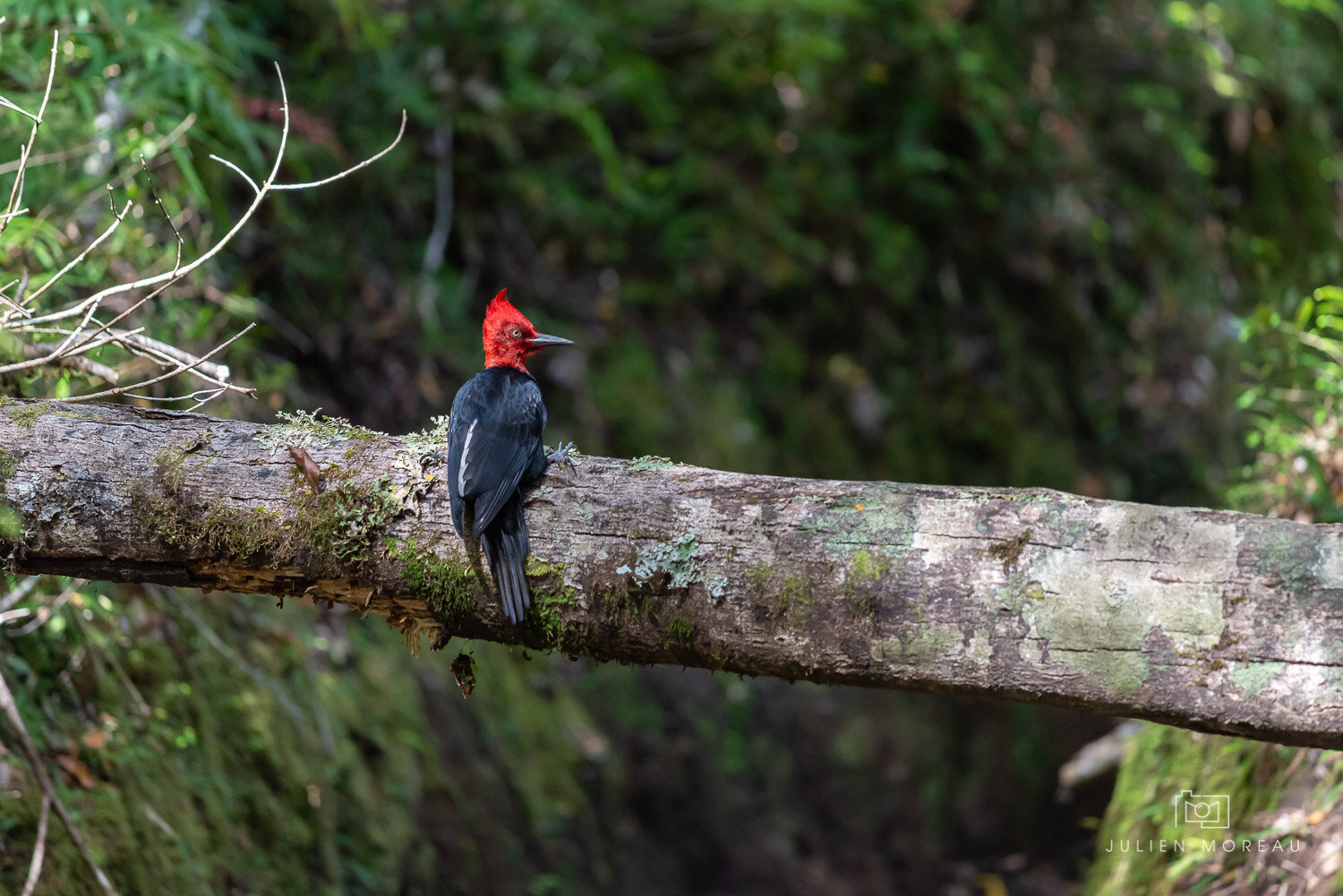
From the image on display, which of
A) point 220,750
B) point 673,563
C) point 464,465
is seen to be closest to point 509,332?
point 464,465

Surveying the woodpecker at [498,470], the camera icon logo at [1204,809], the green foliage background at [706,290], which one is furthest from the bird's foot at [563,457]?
the camera icon logo at [1204,809]

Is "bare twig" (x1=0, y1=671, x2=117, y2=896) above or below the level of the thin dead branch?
below

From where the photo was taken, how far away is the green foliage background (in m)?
3.49

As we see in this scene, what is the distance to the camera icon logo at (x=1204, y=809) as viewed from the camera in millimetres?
3039

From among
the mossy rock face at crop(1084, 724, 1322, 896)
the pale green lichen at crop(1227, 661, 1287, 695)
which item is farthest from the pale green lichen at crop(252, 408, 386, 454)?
the mossy rock face at crop(1084, 724, 1322, 896)

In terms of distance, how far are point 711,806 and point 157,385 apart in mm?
3388

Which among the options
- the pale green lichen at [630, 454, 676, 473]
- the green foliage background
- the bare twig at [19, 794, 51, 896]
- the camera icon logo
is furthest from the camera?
the green foliage background

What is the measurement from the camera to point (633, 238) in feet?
21.0

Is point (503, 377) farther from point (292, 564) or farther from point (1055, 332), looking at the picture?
point (1055, 332)

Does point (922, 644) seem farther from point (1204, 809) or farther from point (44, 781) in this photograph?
point (44, 781)

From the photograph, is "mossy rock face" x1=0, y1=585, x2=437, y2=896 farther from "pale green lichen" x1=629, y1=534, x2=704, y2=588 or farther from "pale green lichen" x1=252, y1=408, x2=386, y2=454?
"pale green lichen" x1=629, y1=534, x2=704, y2=588

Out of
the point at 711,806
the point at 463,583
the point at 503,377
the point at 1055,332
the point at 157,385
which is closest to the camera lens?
the point at 463,583

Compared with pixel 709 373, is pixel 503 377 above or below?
above

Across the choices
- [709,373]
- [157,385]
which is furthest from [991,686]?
[709,373]
